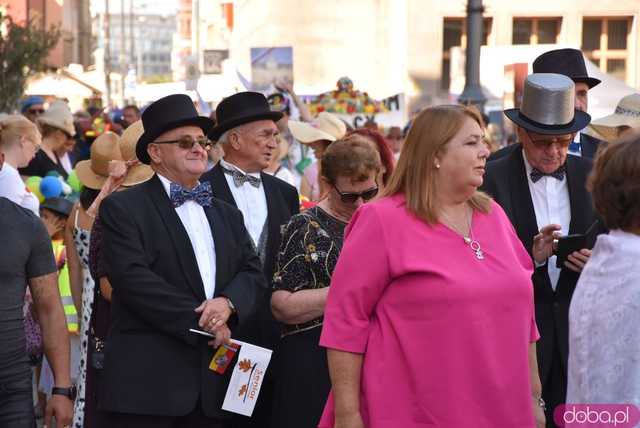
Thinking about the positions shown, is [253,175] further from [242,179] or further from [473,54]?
[473,54]

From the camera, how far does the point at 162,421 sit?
18.5 feet

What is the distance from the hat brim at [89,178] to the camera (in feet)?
25.4

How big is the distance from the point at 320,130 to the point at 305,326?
522 centimetres

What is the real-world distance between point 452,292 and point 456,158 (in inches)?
21.4

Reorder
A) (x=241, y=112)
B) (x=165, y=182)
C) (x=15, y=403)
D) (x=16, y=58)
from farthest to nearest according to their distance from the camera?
(x=16, y=58) → (x=241, y=112) → (x=165, y=182) → (x=15, y=403)

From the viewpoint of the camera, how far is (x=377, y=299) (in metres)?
4.49

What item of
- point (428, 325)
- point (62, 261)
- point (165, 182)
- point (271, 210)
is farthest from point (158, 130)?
point (62, 261)

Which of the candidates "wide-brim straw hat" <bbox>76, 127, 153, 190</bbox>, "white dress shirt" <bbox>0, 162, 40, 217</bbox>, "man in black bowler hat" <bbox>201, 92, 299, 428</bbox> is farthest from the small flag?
"white dress shirt" <bbox>0, 162, 40, 217</bbox>

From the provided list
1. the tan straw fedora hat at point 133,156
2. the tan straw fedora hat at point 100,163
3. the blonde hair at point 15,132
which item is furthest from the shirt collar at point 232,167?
the blonde hair at point 15,132

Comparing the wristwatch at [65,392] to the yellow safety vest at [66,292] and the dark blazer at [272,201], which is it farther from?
the yellow safety vest at [66,292]

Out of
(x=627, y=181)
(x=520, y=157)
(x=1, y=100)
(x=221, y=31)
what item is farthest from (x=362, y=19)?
(x=221, y=31)

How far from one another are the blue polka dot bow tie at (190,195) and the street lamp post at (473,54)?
36.8ft

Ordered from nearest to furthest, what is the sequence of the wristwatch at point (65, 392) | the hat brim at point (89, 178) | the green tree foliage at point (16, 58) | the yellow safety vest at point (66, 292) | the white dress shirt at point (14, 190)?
the wristwatch at point (65, 392) < the hat brim at point (89, 178) < the white dress shirt at point (14, 190) < the yellow safety vest at point (66, 292) < the green tree foliage at point (16, 58)

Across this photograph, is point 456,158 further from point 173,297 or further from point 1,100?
point 1,100
